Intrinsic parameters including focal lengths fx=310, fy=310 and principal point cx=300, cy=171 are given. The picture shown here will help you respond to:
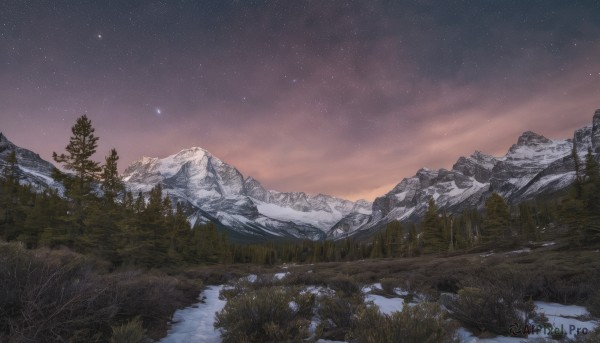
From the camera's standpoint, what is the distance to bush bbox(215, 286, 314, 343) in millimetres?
6085

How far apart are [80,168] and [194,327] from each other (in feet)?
81.4

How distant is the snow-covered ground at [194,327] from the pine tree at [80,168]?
68.6 ft

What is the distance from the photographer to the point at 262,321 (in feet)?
21.7

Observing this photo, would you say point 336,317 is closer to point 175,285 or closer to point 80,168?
point 175,285

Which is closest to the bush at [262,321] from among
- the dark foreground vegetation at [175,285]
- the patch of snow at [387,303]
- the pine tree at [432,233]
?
Answer: the dark foreground vegetation at [175,285]

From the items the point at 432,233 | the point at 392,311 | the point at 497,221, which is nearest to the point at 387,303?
the point at 392,311

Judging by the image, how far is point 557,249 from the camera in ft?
105

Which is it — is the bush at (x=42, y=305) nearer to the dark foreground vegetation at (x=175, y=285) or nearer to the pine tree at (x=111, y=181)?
the dark foreground vegetation at (x=175, y=285)

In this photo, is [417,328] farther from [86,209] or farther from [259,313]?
[86,209]

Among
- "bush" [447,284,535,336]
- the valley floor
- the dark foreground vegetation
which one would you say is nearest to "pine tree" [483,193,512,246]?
the dark foreground vegetation

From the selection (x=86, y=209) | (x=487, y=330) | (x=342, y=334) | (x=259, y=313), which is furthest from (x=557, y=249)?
(x=86, y=209)

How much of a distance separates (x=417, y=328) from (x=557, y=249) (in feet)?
122

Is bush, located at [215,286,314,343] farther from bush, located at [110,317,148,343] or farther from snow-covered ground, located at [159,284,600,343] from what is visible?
bush, located at [110,317,148,343]

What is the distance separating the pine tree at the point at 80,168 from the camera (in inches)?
1065
